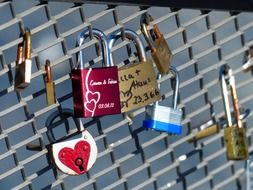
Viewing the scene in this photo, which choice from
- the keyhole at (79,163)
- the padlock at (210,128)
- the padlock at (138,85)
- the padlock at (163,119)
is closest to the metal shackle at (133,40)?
the padlock at (138,85)

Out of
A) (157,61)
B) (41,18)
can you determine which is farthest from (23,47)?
(157,61)

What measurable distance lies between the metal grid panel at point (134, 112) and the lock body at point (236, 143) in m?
0.14

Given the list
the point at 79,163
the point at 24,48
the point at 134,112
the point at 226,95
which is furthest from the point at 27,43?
the point at 226,95

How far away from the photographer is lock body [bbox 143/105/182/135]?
7.04 feet

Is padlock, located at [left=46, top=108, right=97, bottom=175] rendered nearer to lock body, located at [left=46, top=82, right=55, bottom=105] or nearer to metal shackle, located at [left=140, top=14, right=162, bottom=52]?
lock body, located at [left=46, top=82, right=55, bottom=105]

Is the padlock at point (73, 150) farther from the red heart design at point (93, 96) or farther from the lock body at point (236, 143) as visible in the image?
the lock body at point (236, 143)

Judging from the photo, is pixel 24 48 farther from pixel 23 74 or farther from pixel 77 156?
pixel 77 156

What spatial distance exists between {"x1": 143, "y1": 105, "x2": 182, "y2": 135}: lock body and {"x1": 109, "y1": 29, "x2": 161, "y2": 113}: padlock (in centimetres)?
5

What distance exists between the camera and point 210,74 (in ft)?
8.07

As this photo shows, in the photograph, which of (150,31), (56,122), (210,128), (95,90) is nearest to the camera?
(95,90)

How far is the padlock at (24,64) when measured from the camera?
1934 mm

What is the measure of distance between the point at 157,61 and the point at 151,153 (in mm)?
278

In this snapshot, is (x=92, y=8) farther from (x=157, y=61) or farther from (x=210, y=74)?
(x=210, y=74)

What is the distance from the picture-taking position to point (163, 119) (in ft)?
7.11
